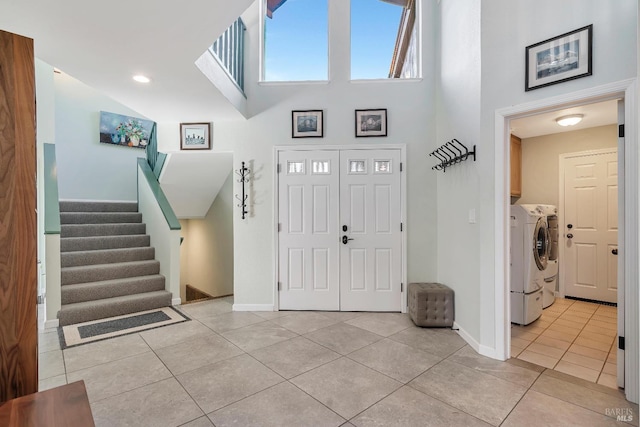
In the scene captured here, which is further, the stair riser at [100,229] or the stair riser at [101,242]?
the stair riser at [100,229]

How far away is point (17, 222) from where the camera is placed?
110 centimetres

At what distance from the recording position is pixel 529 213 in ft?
11.2

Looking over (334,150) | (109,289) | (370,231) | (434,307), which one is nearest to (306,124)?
(334,150)

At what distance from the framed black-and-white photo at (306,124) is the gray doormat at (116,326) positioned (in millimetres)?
2658

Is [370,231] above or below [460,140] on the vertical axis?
below

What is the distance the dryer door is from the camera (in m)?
3.48

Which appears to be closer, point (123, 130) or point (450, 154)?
point (450, 154)

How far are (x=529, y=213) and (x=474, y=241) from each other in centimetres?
120

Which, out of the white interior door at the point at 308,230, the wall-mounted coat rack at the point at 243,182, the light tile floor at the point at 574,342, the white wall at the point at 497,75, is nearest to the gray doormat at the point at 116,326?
the white interior door at the point at 308,230

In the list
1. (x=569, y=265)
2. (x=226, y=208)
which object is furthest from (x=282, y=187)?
(x=569, y=265)

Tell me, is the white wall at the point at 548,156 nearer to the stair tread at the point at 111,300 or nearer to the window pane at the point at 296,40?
the window pane at the point at 296,40

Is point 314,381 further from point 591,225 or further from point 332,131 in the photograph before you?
point 591,225

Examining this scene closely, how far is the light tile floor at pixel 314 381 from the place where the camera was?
1826 millimetres

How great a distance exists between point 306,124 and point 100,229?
3.56 m
